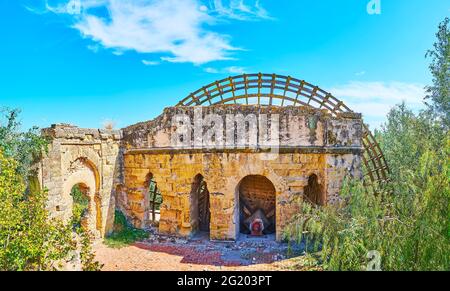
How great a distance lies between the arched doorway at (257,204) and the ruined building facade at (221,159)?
4.69 feet

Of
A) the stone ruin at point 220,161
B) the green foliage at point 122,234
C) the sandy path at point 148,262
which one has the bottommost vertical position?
the sandy path at point 148,262

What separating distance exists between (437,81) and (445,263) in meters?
11.4

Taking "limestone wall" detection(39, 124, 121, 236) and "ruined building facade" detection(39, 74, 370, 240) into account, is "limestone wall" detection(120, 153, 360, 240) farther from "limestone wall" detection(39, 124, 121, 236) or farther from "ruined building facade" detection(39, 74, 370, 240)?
"limestone wall" detection(39, 124, 121, 236)

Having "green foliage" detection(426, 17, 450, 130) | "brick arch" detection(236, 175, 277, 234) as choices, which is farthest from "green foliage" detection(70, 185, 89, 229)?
"green foliage" detection(426, 17, 450, 130)

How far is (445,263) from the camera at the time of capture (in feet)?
13.6

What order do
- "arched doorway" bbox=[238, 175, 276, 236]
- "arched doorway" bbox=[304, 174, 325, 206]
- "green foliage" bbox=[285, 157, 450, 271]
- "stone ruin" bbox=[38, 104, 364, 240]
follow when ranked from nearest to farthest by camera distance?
"green foliage" bbox=[285, 157, 450, 271], "stone ruin" bbox=[38, 104, 364, 240], "arched doorway" bbox=[304, 174, 325, 206], "arched doorway" bbox=[238, 175, 276, 236]

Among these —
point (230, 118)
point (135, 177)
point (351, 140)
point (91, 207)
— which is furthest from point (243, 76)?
point (91, 207)

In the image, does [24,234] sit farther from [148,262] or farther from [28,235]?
[148,262]

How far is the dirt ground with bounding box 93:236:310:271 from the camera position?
759cm

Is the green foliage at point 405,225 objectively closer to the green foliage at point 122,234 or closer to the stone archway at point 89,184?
the green foliage at point 122,234

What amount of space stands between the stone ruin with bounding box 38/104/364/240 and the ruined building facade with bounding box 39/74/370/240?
3cm

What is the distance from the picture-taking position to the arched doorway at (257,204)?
1112 cm

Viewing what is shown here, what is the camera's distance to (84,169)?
9586mm

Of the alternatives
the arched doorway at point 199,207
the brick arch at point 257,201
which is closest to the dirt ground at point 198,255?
the arched doorway at point 199,207
